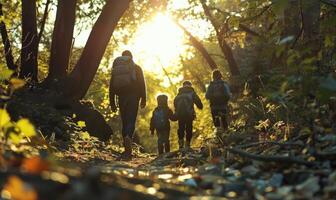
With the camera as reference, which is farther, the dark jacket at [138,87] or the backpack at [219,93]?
the backpack at [219,93]

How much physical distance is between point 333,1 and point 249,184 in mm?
3388

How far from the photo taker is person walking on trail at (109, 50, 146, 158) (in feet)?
34.7

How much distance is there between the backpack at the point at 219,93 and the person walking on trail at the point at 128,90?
323 cm

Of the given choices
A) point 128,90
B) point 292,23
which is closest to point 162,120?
point 128,90

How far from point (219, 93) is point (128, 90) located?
11.8 feet

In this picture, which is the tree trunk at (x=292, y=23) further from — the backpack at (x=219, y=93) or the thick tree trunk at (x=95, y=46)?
the thick tree trunk at (x=95, y=46)

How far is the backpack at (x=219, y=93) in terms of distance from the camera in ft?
44.8

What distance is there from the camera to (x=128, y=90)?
10.7 metres

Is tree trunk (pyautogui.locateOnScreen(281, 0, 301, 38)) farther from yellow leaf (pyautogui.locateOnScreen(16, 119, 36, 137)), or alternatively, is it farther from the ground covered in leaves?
yellow leaf (pyautogui.locateOnScreen(16, 119, 36, 137))

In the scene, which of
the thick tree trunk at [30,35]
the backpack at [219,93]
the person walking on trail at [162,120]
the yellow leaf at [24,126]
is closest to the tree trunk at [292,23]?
the backpack at [219,93]

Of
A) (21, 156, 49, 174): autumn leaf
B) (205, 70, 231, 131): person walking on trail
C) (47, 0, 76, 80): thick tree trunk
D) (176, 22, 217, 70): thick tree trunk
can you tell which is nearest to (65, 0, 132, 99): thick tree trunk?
(47, 0, 76, 80): thick tree trunk

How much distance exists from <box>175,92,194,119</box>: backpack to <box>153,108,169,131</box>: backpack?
1.08 feet

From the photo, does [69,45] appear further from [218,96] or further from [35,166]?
[35,166]

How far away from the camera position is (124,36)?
105 feet
